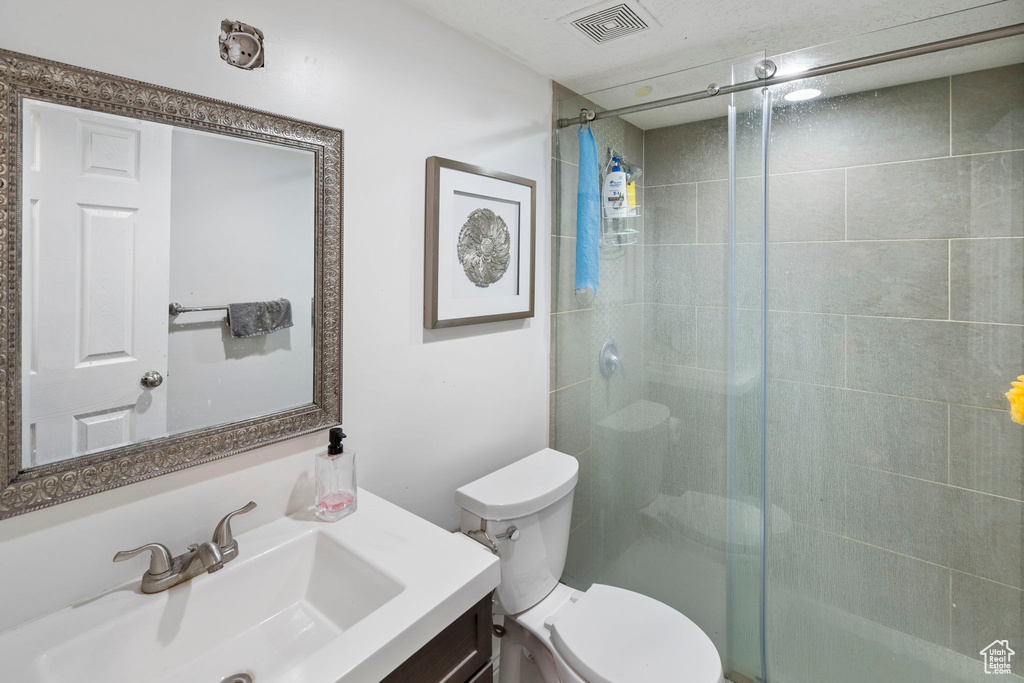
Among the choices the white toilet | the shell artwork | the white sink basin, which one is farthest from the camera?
the shell artwork

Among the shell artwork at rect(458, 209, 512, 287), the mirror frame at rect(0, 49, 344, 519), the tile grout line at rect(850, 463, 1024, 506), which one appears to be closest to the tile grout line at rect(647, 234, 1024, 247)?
the shell artwork at rect(458, 209, 512, 287)

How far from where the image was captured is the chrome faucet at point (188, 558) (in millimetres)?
896

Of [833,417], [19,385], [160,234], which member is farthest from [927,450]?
[19,385]

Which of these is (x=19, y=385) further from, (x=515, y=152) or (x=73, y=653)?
(x=515, y=152)

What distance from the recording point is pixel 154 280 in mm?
936

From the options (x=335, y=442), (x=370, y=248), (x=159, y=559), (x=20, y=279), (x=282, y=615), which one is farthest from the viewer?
(x=370, y=248)

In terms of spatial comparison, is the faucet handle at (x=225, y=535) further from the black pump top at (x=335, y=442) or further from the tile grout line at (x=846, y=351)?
the tile grout line at (x=846, y=351)

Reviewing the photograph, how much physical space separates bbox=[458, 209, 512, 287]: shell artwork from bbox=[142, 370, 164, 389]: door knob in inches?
33.2

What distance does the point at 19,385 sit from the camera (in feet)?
2.64

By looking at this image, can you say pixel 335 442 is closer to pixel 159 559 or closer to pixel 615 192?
pixel 159 559

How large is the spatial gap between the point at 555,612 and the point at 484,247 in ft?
3.84

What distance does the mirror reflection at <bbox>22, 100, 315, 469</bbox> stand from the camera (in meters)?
0.82

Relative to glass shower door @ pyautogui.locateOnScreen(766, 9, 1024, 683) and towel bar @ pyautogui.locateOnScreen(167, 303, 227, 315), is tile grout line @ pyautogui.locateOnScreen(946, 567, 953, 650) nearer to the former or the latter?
glass shower door @ pyautogui.locateOnScreen(766, 9, 1024, 683)

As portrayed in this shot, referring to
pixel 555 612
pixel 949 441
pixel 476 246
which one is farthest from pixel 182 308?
pixel 949 441
